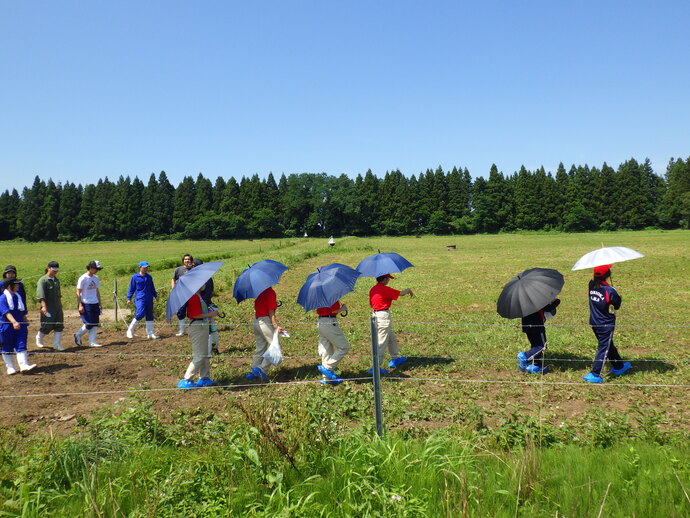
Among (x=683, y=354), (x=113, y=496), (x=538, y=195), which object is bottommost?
(x=683, y=354)

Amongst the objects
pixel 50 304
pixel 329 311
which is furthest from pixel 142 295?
pixel 329 311

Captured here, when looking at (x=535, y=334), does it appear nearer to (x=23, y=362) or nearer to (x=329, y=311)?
(x=329, y=311)

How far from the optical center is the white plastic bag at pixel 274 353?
A: 741cm

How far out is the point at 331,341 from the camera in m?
7.68

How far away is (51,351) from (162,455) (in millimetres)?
7330

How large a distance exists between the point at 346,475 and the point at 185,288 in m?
4.07

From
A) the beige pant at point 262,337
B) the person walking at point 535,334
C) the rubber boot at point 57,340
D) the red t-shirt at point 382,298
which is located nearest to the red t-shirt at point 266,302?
the beige pant at point 262,337

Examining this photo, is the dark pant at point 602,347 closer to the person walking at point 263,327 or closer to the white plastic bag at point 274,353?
the white plastic bag at point 274,353

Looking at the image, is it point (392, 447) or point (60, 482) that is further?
point (392, 447)

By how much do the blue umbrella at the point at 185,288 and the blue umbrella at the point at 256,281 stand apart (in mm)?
595

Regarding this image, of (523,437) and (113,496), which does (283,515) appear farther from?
(523,437)

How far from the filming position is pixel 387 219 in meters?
98.4

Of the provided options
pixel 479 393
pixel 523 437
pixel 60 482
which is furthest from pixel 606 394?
pixel 60 482

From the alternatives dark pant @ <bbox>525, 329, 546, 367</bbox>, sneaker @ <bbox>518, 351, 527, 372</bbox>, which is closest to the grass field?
sneaker @ <bbox>518, 351, 527, 372</bbox>
